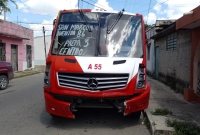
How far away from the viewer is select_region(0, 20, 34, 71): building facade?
20.8m

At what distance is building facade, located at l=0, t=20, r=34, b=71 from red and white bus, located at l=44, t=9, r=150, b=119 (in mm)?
16002

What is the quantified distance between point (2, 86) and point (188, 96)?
857 cm

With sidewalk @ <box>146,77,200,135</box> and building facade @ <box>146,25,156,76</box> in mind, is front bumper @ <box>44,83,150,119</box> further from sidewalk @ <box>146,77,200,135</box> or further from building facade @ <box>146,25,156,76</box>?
building facade @ <box>146,25,156,76</box>

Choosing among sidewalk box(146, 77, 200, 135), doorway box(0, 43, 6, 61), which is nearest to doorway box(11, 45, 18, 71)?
doorway box(0, 43, 6, 61)

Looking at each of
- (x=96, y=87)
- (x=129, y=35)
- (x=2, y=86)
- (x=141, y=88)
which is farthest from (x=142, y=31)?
(x=2, y=86)

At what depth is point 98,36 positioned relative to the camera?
5.37 meters

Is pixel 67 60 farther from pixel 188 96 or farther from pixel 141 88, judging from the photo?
pixel 188 96

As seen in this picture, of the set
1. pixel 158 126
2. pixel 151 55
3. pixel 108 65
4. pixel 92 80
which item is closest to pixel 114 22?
pixel 108 65

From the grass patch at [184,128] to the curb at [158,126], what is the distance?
102 mm

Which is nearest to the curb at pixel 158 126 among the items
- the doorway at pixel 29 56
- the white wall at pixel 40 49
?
the doorway at pixel 29 56

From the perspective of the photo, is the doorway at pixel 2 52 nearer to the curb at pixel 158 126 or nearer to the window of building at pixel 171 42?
the window of building at pixel 171 42

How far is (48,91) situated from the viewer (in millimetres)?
4914

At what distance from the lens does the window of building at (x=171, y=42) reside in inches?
426

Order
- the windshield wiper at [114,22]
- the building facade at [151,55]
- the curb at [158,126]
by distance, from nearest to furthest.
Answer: the curb at [158,126]
the windshield wiper at [114,22]
the building facade at [151,55]
